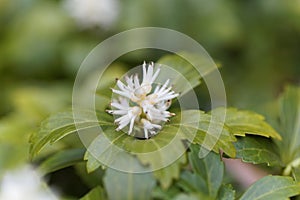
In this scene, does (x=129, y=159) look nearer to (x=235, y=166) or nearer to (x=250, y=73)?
(x=235, y=166)

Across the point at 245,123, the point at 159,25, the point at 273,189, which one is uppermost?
the point at 159,25

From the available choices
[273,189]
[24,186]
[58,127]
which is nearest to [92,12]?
[24,186]

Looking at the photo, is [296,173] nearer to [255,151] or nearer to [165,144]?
[255,151]

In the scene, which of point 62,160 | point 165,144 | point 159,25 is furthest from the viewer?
point 159,25

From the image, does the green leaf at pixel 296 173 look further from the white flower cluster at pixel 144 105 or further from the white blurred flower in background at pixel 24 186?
the white blurred flower in background at pixel 24 186

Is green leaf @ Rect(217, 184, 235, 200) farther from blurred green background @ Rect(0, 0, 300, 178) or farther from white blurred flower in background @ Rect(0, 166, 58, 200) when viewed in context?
blurred green background @ Rect(0, 0, 300, 178)
